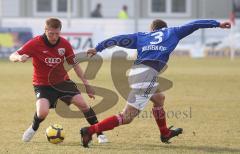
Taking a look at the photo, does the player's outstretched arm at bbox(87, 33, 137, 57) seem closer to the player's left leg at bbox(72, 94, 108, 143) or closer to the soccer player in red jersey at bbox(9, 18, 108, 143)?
the soccer player in red jersey at bbox(9, 18, 108, 143)

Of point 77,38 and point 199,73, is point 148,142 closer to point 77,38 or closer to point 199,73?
point 199,73

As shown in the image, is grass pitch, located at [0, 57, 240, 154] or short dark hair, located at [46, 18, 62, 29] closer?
grass pitch, located at [0, 57, 240, 154]

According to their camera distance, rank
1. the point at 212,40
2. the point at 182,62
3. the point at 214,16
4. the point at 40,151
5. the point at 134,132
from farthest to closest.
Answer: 1. the point at 214,16
2. the point at 212,40
3. the point at 182,62
4. the point at 134,132
5. the point at 40,151

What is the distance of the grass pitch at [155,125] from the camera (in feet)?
34.7

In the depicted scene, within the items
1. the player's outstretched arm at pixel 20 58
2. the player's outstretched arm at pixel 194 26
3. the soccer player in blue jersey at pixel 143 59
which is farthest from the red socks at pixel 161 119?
the player's outstretched arm at pixel 20 58

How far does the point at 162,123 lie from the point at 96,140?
1034mm

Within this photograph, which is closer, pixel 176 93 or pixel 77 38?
pixel 176 93

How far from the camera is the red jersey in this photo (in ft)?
36.5

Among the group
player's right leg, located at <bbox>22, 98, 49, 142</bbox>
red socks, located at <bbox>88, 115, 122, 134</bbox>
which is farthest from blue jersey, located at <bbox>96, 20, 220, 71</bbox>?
player's right leg, located at <bbox>22, 98, 49, 142</bbox>

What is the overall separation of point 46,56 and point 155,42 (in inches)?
67.0

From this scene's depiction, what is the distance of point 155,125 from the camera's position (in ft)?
43.0

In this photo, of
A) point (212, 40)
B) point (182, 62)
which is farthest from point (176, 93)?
point (212, 40)

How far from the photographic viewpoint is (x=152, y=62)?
10.7 meters

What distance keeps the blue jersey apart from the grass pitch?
4.15 ft
